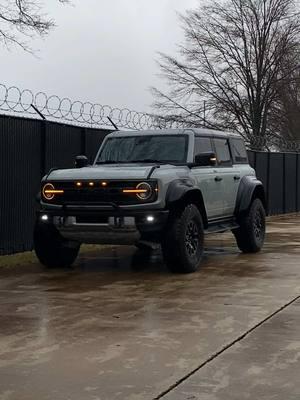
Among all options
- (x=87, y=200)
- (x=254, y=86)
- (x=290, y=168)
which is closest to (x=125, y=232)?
(x=87, y=200)

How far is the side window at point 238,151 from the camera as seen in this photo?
11.9m

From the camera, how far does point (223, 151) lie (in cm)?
1155

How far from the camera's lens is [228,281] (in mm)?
8898

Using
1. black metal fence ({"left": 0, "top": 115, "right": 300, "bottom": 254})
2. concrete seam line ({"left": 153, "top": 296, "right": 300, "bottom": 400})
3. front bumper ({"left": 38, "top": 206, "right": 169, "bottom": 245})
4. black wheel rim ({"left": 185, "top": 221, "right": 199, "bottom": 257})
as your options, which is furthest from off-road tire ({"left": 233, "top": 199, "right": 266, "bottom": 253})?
concrete seam line ({"left": 153, "top": 296, "right": 300, "bottom": 400})

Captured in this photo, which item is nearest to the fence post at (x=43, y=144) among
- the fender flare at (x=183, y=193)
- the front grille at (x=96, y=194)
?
the front grille at (x=96, y=194)

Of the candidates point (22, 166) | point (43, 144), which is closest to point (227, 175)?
point (43, 144)

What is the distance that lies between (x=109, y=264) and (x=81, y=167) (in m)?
1.62

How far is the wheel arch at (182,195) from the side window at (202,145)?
916mm

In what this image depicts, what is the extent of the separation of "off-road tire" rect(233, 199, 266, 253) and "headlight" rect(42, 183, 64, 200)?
364 centimetres

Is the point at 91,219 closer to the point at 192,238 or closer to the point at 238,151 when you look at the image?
the point at 192,238

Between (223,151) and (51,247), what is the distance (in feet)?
11.9

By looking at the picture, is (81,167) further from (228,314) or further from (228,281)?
(228,314)

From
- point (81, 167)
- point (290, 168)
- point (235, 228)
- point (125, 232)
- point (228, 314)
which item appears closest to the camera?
point (228, 314)

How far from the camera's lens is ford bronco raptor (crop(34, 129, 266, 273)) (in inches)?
348
